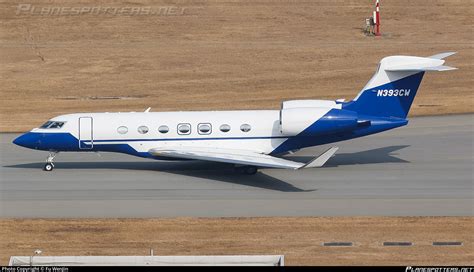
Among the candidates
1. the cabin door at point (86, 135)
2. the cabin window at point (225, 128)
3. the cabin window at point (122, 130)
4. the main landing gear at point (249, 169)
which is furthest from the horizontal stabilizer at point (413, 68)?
the cabin door at point (86, 135)

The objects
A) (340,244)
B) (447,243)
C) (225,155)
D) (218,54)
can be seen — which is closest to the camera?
(447,243)

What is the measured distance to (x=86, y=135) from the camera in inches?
1447

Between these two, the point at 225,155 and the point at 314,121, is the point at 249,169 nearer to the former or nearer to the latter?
the point at 225,155

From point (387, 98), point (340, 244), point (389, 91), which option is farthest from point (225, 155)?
point (340, 244)

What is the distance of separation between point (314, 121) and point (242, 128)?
2.80 meters

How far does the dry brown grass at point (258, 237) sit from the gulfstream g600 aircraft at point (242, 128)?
654 centimetres

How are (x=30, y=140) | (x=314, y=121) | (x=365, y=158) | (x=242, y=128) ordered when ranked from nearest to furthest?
(x=314, y=121)
(x=242, y=128)
(x=30, y=140)
(x=365, y=158)

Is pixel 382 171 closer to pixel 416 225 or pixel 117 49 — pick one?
pixel 416 225

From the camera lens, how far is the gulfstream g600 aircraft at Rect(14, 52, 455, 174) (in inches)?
1417

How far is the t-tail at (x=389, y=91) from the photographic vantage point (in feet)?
120

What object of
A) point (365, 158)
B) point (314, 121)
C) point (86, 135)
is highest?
point (86, 135)

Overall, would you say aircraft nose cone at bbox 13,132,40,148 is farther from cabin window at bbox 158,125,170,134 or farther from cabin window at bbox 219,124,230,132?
cabin window at bbox 219,124,230,132

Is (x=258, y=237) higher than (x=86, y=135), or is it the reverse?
(x=86, y=135)

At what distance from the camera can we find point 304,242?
27.6 metres
